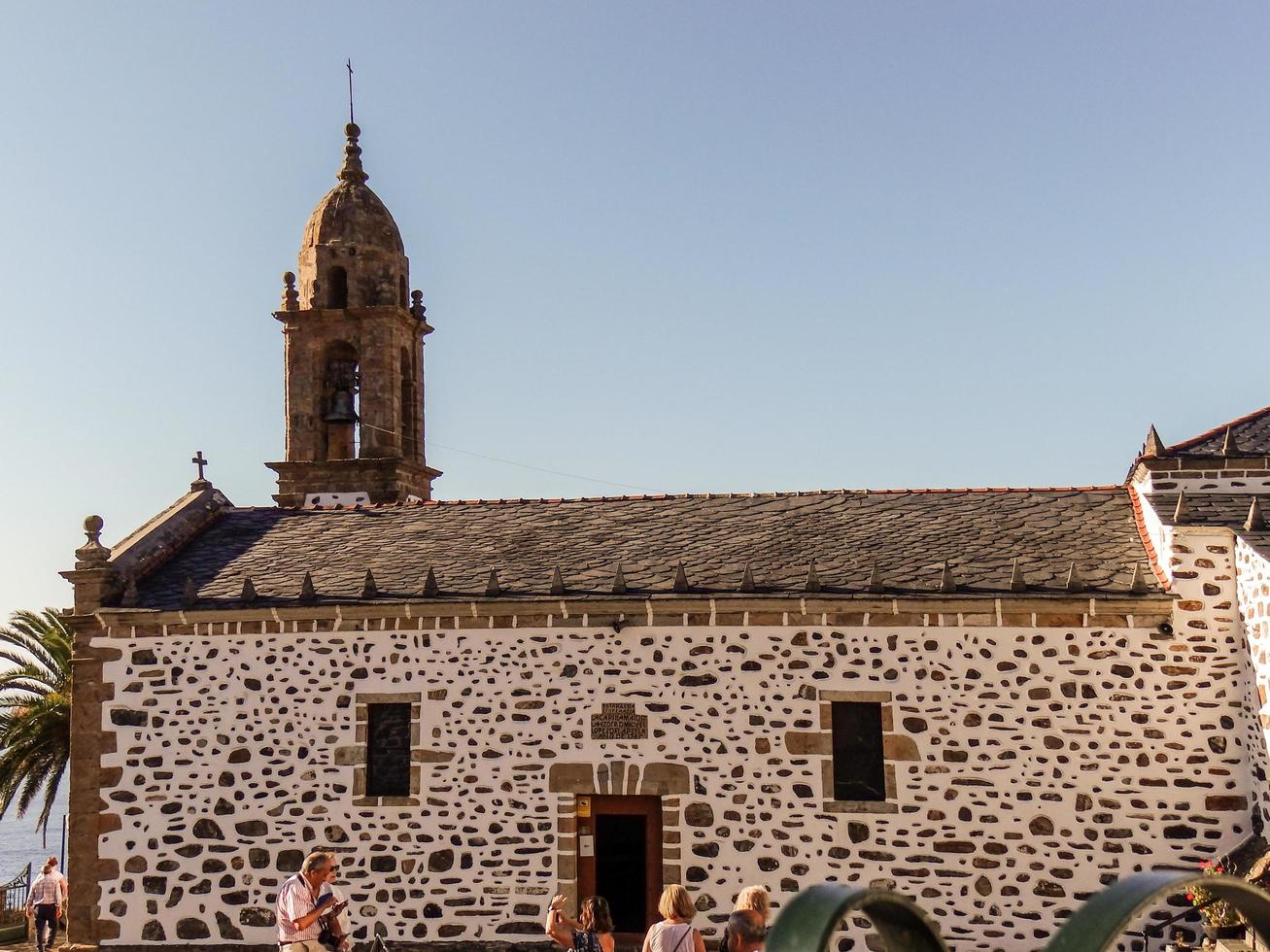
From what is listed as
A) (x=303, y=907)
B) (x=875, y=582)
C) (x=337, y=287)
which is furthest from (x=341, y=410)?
(x=303, y=907)

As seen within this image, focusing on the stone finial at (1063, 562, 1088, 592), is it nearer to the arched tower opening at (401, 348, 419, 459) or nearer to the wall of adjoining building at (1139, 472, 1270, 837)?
the wall of adjoining building at (1139, 472, 1270, 837)

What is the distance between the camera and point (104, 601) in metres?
15.4

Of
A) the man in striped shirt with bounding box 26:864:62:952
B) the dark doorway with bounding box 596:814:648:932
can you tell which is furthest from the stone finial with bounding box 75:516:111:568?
the dark doorway with bounding box 596:814:648:932

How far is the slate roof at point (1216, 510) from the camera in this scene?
13.2 metres

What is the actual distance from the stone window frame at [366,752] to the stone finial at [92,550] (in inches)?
136

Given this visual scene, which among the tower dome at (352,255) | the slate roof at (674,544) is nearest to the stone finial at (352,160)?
the tower dome at (352,255)

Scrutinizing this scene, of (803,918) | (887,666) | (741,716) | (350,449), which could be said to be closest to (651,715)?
(741,716)

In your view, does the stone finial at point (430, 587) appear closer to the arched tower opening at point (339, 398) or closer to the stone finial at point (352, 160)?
the arched tower opening at point (339, 398)

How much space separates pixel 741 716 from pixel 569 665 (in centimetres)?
185

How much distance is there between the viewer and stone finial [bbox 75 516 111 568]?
15.5 m

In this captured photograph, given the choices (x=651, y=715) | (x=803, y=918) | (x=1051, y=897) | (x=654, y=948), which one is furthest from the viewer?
(x=651, y=715)

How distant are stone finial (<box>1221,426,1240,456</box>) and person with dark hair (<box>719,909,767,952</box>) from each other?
383 inches

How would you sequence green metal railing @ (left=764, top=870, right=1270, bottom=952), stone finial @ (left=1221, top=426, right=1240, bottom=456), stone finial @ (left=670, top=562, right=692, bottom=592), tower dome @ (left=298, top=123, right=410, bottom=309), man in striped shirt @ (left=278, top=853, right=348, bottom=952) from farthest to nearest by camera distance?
tower dome @ (left=298, top=123, right=410, bottom=309) → stone finial @ (left=1221, top=426, right=1240, bottom=456) → stone finial @ (left=670, top=562, right=692, bottom=592) → man in striped shirt @ (left=278, top=853, right=348, bottom=952) → green metal railing @ (left=764, top=870, right=1270, bottom=952)

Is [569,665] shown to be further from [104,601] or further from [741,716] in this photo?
[104,601]
